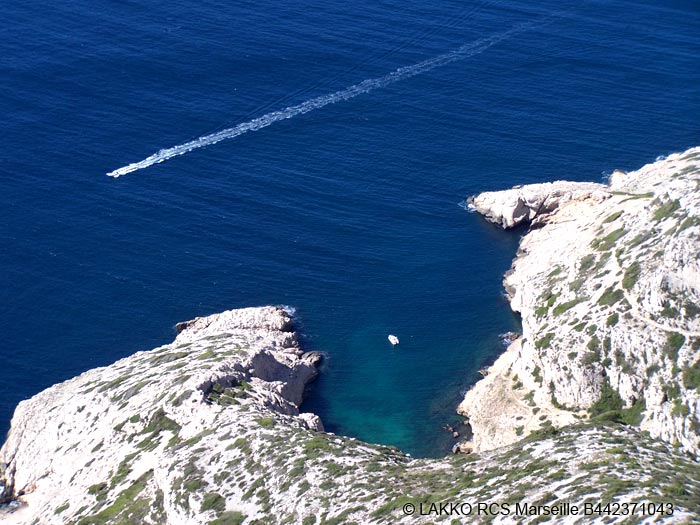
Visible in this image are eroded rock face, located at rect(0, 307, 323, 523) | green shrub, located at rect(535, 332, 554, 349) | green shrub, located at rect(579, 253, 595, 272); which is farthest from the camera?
green shrub, located at rect(579, 253, 595, 272)

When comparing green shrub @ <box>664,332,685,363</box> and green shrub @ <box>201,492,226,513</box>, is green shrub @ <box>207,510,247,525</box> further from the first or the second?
green shrub @ <box>664,332,685,363</box>

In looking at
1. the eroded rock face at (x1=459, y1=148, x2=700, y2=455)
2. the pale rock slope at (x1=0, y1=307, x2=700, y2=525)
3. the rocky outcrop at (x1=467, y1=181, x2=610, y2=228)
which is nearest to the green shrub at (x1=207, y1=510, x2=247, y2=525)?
the pale rock slope at (x1=0, y1=307, x2=700, y2=525)

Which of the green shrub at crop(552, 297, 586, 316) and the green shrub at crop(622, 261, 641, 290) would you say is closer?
the green shrub at crop(622, 261, 641, 290)

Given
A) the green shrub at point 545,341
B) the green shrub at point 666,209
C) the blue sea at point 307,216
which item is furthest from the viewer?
the blue sea at point 307,216

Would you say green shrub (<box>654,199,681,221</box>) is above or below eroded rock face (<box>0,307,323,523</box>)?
above

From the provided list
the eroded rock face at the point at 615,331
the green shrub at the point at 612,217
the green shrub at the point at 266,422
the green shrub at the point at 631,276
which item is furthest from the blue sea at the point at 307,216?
the green shrub at the point at 631,276

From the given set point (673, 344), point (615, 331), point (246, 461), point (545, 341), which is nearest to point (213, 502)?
point (246, 461)

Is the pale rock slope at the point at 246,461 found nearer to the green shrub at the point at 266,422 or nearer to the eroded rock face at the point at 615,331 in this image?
the green shrub at the point at 266,422
